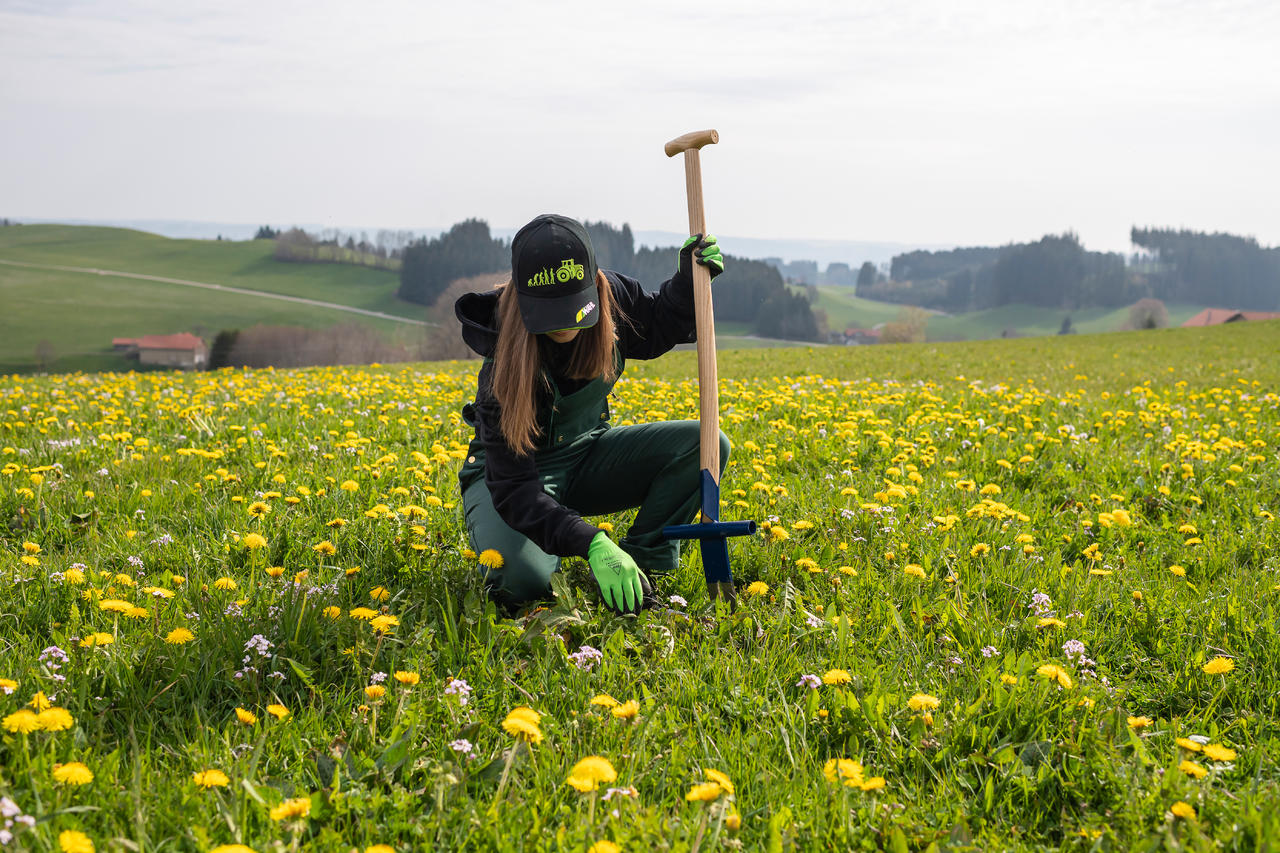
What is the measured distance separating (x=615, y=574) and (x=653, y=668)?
Result: 0.34m

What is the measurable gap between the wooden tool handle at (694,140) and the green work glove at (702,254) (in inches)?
13.9

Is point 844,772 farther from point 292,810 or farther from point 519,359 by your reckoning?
point 519,359

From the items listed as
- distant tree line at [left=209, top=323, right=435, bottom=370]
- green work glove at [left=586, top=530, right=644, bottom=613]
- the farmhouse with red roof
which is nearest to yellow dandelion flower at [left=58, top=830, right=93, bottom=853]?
green work glove at [left=586, top=530, right=644, bottom=613]

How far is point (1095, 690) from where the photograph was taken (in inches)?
98.4

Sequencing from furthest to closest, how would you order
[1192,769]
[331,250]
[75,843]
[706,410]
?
[331,250] < [706,410] < [1192,769] < [75,843]

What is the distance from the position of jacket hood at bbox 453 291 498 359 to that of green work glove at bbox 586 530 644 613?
885 mm

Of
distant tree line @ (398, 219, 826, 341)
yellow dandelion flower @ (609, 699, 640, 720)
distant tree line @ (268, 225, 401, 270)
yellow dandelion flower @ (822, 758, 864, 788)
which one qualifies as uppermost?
distant tree line @ (268, 225, 401, 270)

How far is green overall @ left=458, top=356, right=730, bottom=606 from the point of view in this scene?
11.4 feet

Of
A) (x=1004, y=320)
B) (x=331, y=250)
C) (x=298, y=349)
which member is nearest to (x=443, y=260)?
(x=331, y=250)

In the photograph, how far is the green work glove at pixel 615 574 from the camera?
285 centimetres

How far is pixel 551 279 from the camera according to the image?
2846 millimetres

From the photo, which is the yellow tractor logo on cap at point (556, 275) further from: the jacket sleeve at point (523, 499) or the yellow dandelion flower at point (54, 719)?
the yellow dandelion flower at point (54, 719)

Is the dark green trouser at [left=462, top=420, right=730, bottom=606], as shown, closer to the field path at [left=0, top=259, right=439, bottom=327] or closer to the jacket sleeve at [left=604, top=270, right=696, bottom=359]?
the jacket sleeve at [left=604, top=270, right=696, bottom=359]

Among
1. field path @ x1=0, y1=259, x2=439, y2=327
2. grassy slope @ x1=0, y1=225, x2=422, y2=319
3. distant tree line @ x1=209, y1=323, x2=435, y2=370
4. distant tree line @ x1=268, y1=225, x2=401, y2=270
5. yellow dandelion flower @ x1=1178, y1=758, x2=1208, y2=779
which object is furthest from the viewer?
distant tree line @ x1=268, y1=225, x2=401, y2=270
